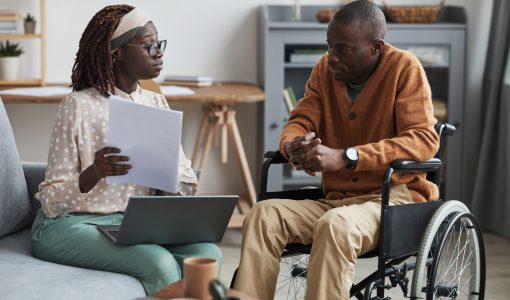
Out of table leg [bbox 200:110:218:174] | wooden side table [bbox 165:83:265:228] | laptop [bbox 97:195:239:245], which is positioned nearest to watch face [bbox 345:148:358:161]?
laptop [bbox 97:195:239:245]

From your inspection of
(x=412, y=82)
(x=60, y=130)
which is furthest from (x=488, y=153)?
(x=60, y=130)

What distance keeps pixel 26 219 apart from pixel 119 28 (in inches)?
25.3

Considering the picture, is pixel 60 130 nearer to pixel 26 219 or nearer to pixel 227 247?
pixel 26 219

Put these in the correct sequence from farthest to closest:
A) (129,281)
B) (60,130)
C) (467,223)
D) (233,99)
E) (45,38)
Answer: (45,38)
(233,99)
(467,223)
(60,130)
(129,281)

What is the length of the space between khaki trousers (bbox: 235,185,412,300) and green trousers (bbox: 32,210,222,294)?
0.11 m

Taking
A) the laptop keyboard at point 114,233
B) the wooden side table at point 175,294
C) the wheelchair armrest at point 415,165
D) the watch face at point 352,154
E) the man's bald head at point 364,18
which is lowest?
the laptop keyboard at point 114,233

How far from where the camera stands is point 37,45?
431cm

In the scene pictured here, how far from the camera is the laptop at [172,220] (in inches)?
82.8

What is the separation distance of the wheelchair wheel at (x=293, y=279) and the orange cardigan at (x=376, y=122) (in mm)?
253

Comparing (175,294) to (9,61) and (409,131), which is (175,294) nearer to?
(409,131)

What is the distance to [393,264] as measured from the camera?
2467 millimetres

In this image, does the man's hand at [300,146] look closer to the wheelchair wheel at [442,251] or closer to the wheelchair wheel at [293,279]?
the wheelchair wheel at [293,279]

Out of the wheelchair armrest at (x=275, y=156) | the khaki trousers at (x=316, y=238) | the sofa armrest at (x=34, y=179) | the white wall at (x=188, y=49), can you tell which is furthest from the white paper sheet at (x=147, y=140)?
the white wall at (x=188, y=49)

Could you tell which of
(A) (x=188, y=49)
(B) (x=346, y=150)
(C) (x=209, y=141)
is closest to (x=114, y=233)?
(B) (x=346, y=150)
